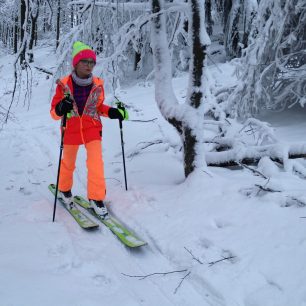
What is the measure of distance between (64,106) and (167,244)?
2.18m

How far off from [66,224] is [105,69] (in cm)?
261

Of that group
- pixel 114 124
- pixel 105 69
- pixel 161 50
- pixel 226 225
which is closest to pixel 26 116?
pixel 114 124

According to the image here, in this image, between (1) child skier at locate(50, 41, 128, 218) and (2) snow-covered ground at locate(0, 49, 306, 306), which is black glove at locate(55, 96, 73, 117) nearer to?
(1) child skier at locate(50, 41, 128, 218)

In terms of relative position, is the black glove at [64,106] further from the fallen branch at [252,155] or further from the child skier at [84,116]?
the fallen branch at [252,155]

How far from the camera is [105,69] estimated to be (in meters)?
6.05

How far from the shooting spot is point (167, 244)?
162 inches

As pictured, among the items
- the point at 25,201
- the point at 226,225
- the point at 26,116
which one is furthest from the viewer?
the point at 26,116

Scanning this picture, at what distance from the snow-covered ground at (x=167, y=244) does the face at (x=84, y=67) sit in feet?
6.09

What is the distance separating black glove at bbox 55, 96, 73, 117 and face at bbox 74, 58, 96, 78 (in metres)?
0.46

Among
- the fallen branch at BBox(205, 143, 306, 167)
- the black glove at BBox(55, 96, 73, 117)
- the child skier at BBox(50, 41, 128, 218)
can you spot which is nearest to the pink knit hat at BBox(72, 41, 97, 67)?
the child skier at BBox(50, 41, 128, 218)

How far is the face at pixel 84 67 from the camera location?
4.96 m

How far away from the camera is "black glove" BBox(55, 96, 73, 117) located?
15.8 feet

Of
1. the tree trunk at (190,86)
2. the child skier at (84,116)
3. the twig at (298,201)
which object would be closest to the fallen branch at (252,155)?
the tree trunk at (190,86)

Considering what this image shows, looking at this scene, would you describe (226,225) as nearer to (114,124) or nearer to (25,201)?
(25,201)
